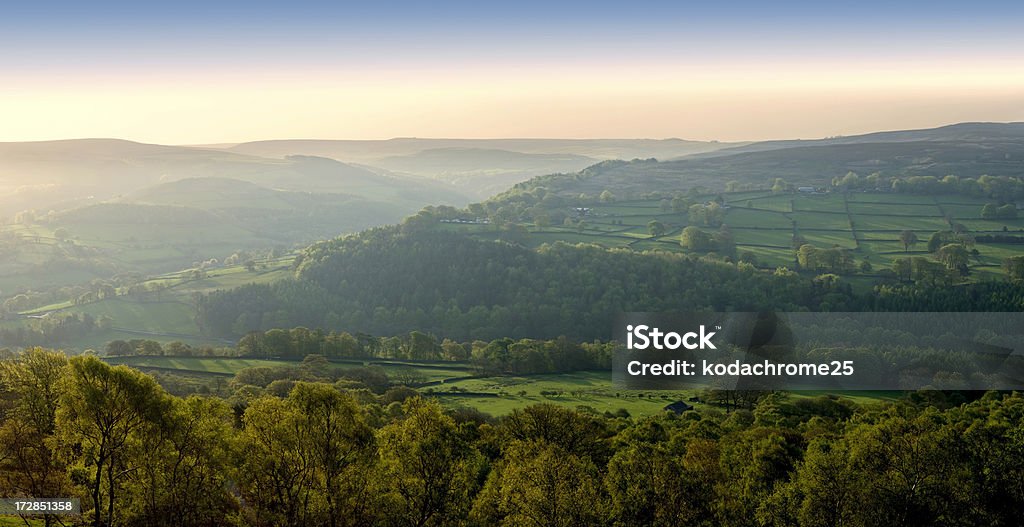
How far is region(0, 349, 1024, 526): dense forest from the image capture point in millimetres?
26078

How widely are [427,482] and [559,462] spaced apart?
5945mm

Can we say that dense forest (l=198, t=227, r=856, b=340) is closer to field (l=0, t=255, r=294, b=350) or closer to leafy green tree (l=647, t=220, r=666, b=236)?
field (l=0, t=255, r=294, b=350)

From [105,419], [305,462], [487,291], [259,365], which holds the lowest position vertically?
[259,365]

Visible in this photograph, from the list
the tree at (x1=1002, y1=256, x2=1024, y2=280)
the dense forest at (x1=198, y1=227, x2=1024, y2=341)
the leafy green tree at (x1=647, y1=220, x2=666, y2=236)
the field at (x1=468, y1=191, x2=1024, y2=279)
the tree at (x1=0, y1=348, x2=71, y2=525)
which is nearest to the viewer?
the tree at (x1=0, y1=348, x2=71, y2=525)

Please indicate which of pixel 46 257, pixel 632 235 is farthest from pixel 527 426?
pixel 46 257

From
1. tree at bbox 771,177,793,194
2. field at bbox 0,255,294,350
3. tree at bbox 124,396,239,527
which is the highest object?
tree at bbox 771,177,793,194

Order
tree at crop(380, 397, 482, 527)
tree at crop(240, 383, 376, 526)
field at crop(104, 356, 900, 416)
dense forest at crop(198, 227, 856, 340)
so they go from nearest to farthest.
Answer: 1. tree at crop(240, 383, 376, 526)
2. tree at crop(380, 397, 482, 527)
3. field at crop(104, 356, 900, 416)
4. dense forest at crop(198, 227, 856, 340)

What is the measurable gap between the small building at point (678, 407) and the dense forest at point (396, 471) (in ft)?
85.4

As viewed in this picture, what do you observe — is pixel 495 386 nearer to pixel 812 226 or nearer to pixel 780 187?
pixel 812 226

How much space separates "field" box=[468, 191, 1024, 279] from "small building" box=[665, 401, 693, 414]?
7024cm

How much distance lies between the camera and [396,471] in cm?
2920

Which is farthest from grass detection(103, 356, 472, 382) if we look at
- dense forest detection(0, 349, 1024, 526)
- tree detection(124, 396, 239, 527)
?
tree detection(124, 396, 239, 527)
